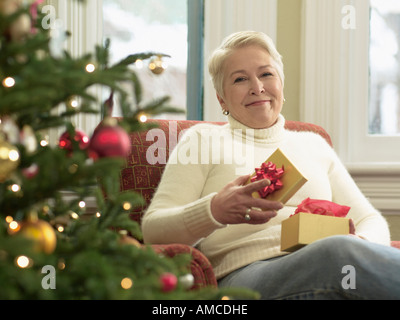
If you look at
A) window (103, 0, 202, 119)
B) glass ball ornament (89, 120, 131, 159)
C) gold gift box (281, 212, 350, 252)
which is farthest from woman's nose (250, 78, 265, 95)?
glass ball ornament (89, 120, 131, 159)

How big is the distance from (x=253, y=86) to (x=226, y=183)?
1.10 feet

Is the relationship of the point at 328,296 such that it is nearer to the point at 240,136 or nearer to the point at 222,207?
the point at 222,207

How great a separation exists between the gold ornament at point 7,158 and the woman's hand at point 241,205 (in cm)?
76

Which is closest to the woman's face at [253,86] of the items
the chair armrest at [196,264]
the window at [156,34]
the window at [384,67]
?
the chair armrest at [196,264]

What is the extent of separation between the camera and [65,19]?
8.50 ft

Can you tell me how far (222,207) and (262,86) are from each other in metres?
0.53

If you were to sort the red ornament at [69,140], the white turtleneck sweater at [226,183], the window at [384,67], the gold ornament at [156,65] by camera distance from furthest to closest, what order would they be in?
the window at [384,67], the white turtleneck sweater at [226,183], the gold ornament at [156,65], the red ornament at [69,140]

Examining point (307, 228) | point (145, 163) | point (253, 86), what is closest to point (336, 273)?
point (307, 228)

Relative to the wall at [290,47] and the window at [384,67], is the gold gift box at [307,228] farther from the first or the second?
the window at [384,67]

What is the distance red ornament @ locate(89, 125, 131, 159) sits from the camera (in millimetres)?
871

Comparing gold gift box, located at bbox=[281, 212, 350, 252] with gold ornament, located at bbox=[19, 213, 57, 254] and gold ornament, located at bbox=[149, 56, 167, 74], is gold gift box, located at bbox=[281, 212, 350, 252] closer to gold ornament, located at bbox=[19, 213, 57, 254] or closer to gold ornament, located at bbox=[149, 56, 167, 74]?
gold ornament, located at bbox=[149, 56, 167, 74]

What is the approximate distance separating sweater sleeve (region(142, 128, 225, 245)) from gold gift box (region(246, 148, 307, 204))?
6.7 inches

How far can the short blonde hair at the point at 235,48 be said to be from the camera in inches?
76.8
